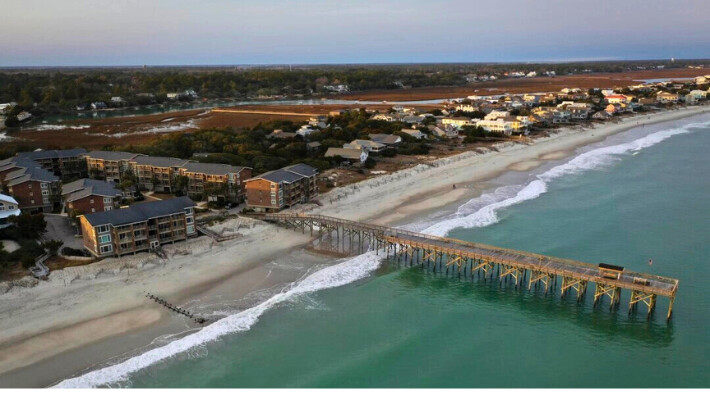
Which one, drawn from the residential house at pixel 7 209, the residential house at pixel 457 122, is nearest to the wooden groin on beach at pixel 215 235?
the residential house at pixel 7 209

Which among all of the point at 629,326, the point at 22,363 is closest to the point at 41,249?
the point at 22,363

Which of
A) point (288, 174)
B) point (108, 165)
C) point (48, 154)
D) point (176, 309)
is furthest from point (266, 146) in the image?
point (176, 309)

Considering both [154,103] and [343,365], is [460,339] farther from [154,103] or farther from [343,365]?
[154,103]

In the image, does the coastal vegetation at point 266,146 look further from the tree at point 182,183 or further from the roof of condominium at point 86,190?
the roof of condominium at point 86,190

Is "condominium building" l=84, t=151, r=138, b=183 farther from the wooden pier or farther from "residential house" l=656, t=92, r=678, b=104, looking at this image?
"residential house" l=656, t=92, r=678, b=104

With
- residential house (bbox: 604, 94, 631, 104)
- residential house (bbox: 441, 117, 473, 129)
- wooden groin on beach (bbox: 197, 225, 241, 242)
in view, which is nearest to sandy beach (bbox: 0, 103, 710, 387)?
wooden groin on beach (bbox: 197, 225, 241, 242)

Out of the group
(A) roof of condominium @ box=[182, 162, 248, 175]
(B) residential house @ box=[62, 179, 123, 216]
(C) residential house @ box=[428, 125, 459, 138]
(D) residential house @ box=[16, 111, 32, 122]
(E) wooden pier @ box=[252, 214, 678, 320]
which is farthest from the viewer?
(D) residential house @ box=[16, 111, 32, 122]

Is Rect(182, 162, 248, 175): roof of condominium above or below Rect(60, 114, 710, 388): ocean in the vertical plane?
above
